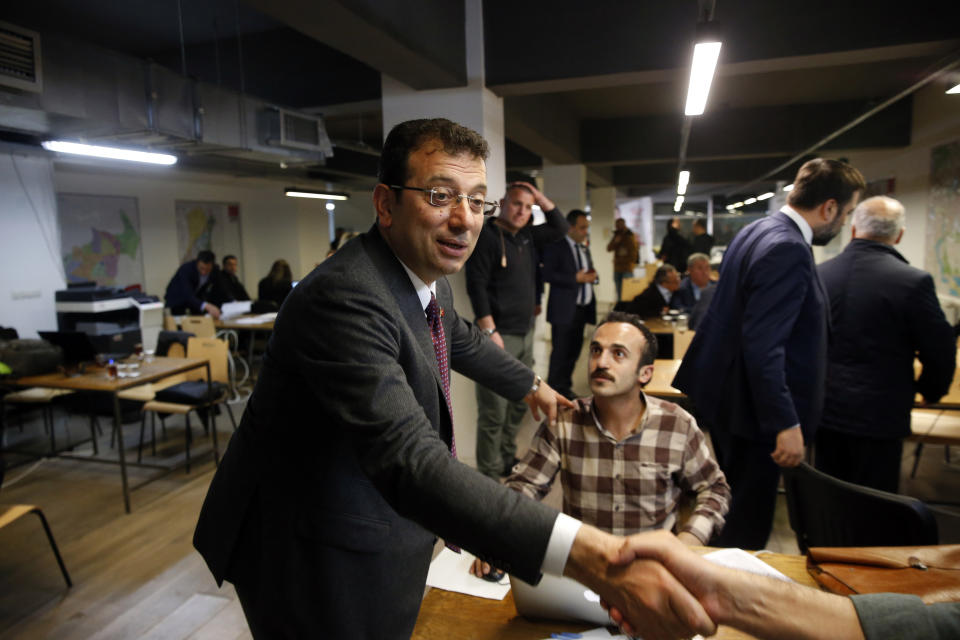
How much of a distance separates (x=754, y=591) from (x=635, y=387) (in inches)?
41.0

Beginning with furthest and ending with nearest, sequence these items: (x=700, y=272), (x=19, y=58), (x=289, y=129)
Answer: (x=700, y=272)
(x=289, y=129)
(x=19, y=58)

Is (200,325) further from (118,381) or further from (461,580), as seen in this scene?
(461,580)

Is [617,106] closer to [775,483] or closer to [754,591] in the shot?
[775,483]

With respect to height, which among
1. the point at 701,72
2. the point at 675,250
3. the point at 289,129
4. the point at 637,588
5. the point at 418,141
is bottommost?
the point at 637,588

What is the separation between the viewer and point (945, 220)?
6.16 meters

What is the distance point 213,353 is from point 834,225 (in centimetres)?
460

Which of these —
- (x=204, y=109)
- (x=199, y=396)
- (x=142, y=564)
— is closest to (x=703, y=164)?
(x=204, y=109)

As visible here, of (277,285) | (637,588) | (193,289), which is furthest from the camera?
(277,285)

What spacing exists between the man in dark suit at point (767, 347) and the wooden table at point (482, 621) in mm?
823

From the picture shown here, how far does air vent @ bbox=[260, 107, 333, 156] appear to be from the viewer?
532cm

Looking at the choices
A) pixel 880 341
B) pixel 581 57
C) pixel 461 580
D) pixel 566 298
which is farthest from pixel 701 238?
pixel 461 580

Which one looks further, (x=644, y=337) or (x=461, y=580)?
(x=644, y=337)

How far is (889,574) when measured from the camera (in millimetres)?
1205

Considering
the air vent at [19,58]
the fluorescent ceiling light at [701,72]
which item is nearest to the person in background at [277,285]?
the air vent at [19,58]
